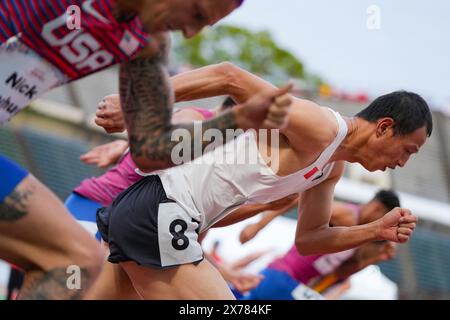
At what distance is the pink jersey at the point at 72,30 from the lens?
11.5 ft

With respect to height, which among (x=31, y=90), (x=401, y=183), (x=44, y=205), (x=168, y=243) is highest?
(x=31, y=90)

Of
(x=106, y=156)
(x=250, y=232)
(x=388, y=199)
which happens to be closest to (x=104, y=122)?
(x=106, y=156)

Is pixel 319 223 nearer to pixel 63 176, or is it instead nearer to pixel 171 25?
pixel 171 25

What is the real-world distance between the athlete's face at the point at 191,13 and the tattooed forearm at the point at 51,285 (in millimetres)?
1145

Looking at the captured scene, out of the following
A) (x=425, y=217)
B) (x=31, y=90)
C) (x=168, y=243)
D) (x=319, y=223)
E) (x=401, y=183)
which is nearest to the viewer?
(x=31, y=90)

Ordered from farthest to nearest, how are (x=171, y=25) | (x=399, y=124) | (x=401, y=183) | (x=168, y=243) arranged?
(x=401, y=183), (x=399, y=124), (x=168, y=243), (x=171, y=25)

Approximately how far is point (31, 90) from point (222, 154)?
1172 millimetres

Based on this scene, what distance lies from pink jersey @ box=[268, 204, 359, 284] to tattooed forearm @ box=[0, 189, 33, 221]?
3959 millimetres

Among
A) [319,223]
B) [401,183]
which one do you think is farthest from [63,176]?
[319,223]

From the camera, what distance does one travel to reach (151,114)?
3.61 m

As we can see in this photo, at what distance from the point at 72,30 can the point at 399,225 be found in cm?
203

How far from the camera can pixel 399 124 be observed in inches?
181

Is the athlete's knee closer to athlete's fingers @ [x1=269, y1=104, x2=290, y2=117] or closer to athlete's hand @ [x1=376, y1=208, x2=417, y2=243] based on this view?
athlete's fingers @ [x1=269, y1=104, x2=290, y2=117]

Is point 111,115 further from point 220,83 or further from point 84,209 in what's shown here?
point 84,209
